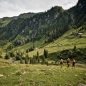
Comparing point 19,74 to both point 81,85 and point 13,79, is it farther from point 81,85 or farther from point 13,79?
point 81,85

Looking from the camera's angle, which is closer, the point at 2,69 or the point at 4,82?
the point at 4,82

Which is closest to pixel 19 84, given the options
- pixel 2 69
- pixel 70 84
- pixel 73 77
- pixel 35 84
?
pixel 35 84

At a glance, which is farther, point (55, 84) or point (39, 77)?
point (39, 77)

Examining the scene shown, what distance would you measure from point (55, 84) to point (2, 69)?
59.1 ft

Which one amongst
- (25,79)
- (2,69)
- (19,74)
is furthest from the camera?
(2,69)

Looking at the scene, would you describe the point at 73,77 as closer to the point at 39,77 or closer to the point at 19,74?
the point at 39,77

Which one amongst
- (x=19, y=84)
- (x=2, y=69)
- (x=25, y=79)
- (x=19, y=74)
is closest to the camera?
(x=19, y=84)

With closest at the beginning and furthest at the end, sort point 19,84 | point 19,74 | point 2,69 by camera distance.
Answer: point 19,84 → point 19,74 → point 2,69

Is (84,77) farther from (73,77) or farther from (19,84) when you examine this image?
(19,84)

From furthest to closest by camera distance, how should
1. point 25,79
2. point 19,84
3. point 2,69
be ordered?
point 2,69, point 25,79, point 19,84

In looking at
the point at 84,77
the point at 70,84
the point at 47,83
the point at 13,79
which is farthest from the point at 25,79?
the point at 84,77

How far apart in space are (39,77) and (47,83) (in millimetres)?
4761

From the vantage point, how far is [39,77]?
138 ft

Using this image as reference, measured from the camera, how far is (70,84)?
1473 inches
